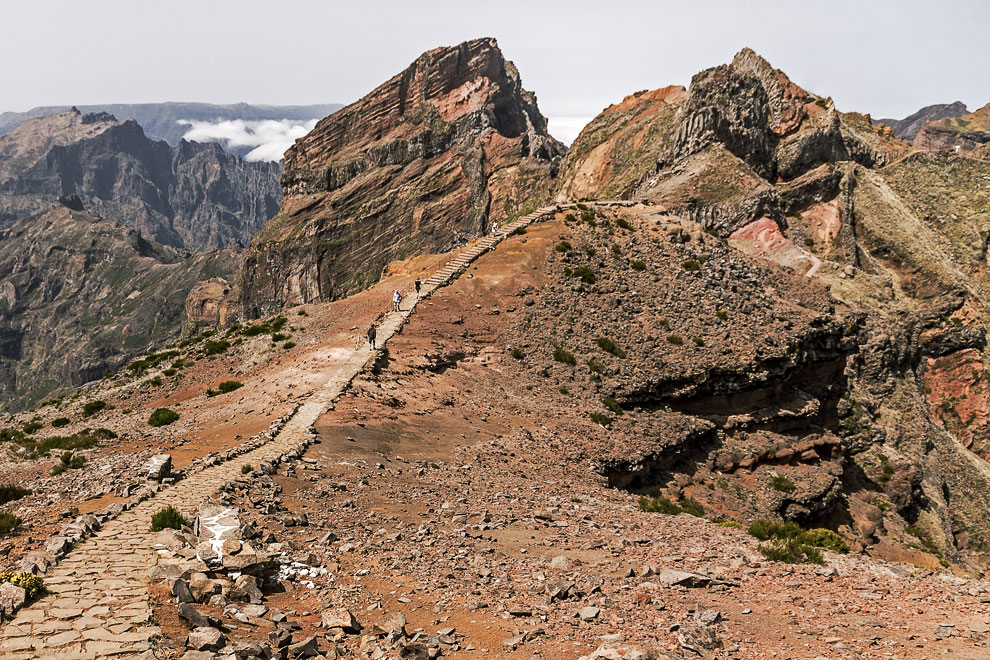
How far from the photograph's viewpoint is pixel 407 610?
13305 mm

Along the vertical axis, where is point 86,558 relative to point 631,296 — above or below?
below

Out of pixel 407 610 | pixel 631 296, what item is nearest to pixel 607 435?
pixel 631 296

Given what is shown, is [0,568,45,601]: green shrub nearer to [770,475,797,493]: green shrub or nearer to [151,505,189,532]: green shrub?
[151,505,189,532]: green shrub

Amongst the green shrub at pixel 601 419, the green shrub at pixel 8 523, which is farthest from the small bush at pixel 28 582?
the green shrub at pixel 601 419

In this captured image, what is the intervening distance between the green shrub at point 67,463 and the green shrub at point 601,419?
2366cm

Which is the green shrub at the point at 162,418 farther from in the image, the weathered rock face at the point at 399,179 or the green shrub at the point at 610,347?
the weathered rock face at the point at 399,179

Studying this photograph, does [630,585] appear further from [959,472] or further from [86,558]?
[959,472]

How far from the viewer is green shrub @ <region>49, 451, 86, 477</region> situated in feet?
76.2

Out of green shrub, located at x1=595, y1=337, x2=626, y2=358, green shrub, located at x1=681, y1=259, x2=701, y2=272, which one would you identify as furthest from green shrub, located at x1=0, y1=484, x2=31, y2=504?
green shrub, located at x1=681, y1=259, x2=701, y2=272

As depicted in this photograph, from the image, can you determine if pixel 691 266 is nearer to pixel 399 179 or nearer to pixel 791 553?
pixel 791 553

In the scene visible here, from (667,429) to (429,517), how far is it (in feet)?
66.4

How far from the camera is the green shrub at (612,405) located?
35.4 m

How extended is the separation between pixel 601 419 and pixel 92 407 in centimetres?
3008

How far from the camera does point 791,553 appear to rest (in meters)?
16.9
